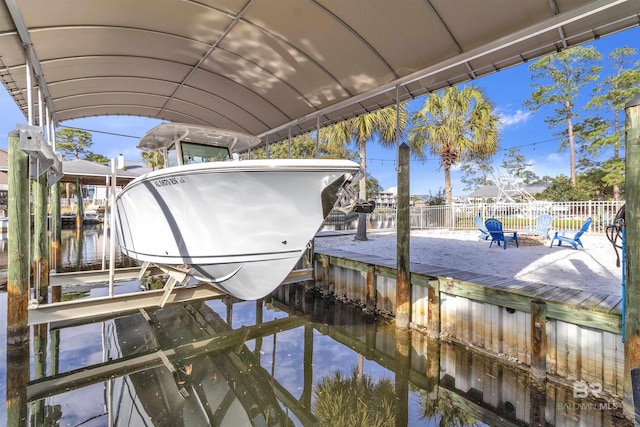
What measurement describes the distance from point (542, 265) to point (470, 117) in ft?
41.7

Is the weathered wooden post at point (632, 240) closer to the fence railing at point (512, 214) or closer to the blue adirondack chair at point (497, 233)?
the blue adirondack chair at point (497, 233)

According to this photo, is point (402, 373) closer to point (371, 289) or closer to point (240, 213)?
point (371, 289)

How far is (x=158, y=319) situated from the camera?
5961 millimetres

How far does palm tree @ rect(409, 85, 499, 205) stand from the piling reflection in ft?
47.1

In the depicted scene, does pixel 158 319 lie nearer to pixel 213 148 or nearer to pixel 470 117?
pixel 213 148

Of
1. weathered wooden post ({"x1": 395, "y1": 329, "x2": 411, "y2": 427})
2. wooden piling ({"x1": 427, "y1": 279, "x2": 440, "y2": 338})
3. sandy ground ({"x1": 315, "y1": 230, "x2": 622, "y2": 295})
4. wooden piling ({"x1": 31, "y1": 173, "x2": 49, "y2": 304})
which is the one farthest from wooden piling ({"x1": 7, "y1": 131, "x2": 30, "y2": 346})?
sandy ground ({"x1": 315, "y1": 230, "x2": 622, "y2": 295})

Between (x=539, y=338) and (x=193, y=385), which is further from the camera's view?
(x=193, y=385)

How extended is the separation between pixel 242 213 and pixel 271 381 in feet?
6.97

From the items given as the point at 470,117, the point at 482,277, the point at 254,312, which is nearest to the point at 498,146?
the point at 470,117

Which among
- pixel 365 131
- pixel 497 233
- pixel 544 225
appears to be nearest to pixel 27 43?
pixel 497 233

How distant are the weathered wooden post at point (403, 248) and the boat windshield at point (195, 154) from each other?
294cm

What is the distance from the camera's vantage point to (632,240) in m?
2.81

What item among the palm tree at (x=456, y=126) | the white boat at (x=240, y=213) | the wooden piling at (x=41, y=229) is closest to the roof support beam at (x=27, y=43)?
the wooden piling at (x=41, y=229)

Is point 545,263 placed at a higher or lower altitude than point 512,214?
lower
